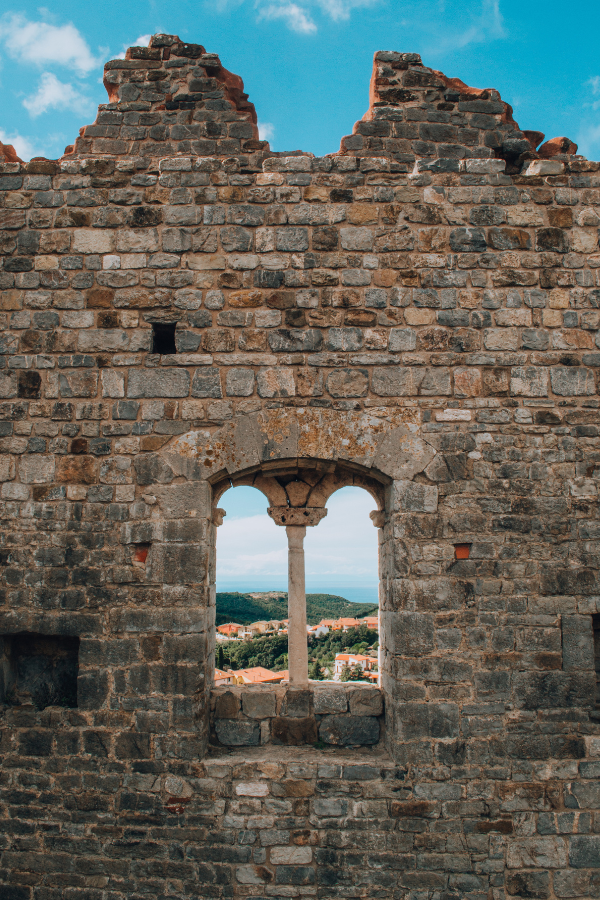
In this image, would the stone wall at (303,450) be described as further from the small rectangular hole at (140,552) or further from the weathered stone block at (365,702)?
the weathered stone block at (365,702)

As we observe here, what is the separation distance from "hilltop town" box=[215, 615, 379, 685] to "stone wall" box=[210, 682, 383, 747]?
1.93 ft

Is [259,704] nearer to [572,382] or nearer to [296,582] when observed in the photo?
[296,582]

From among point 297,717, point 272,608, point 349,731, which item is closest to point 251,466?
point 297,717

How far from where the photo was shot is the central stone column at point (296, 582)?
402cm

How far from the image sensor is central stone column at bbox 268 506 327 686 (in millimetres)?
4016

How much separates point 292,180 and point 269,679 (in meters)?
4.07

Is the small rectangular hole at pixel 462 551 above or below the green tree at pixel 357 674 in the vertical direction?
above

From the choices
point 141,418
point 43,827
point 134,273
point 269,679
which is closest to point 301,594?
point 269,679

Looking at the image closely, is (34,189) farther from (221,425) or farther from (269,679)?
(269,679)

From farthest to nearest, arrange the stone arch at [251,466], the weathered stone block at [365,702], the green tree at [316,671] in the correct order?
1. the green tree at [316,671]
2. the weathered stone block at [365,702]
3. the stone arch at [251,466]

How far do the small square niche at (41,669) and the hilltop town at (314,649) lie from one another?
3.99 feet

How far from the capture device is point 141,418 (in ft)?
13.0

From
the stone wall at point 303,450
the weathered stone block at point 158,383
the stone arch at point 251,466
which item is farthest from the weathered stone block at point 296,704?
the weathered stone block at point 158,383

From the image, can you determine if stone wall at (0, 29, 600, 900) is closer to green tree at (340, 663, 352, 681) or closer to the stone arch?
the stone arch
